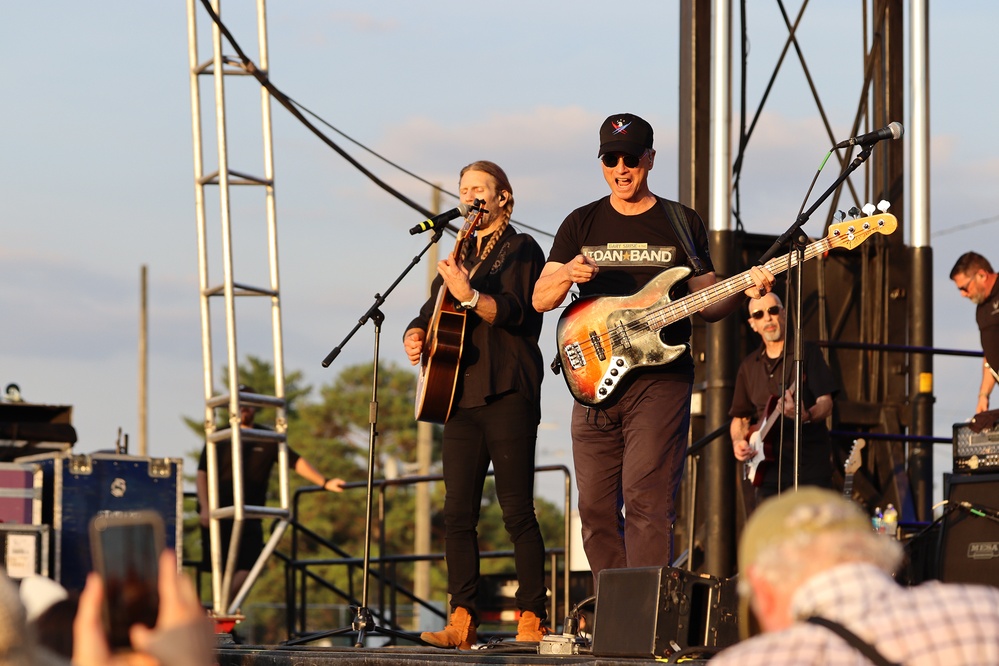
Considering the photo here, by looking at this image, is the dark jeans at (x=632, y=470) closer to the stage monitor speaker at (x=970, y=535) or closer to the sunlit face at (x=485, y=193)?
the sunlit face at (x=485, y=193)

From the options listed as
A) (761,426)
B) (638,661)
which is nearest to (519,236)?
(638,661)

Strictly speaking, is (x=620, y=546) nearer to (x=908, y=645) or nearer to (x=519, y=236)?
(x=519, y=236)

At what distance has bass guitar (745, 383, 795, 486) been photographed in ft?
26.1

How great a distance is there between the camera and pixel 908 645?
2123 millimetres

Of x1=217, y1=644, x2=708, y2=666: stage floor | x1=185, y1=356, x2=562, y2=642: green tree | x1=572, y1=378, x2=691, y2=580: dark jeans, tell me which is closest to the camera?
x1=217, y1=644, x2=708, y2=666: stage floor

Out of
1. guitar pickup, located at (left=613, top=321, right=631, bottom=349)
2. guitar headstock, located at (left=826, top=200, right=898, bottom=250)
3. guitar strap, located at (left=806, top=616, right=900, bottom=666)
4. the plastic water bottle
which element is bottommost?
the plastic water bottle

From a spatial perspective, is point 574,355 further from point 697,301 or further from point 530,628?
point 530,628

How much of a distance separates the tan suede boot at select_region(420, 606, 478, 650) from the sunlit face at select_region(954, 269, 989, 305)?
371 centimetres

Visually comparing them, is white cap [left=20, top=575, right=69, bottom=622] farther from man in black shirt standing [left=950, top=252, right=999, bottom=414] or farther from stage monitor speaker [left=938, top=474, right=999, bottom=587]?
man in black shirt standing [left=950, top=252, right=999, bottom=414]

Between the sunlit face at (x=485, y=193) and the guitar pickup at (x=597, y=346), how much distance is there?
63cm

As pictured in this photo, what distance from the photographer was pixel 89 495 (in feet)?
24.5

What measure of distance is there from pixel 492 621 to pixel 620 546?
16.4ft

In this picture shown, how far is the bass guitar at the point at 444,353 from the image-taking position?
5766mm

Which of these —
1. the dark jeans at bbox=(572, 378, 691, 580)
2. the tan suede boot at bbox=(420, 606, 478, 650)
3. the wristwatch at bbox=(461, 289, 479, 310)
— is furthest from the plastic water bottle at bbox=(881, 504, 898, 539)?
the wristwatch at bbox=(461, 289, 479, 310)
